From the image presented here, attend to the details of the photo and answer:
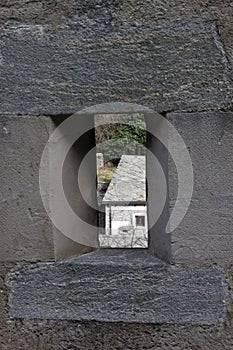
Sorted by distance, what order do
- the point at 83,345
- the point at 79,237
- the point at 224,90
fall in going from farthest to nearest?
the point at 79,237
the point at 83,345
the point at 224,90

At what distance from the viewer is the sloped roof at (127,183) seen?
779cm

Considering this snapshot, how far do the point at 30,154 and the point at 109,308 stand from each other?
0.61 meters

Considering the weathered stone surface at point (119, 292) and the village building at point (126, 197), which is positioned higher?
the village building at point (126, 197)

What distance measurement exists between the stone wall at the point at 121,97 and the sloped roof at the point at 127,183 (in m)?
5.72

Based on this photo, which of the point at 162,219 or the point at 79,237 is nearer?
the point at 162,219

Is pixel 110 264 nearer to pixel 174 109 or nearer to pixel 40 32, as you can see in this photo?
pixel 174 109

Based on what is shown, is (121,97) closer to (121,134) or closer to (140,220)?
(121,134)

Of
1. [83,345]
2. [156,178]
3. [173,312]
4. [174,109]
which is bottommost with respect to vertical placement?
[83,345]

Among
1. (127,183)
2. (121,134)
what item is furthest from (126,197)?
(121,134)

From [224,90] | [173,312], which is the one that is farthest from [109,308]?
[224,90]

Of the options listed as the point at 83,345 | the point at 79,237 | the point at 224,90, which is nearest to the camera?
the point at 224,90

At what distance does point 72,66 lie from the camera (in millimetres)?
1720

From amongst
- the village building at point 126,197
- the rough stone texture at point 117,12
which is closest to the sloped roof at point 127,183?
the village building at point 126,197

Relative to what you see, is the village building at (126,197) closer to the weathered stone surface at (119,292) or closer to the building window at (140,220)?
the building window at (140,220)
